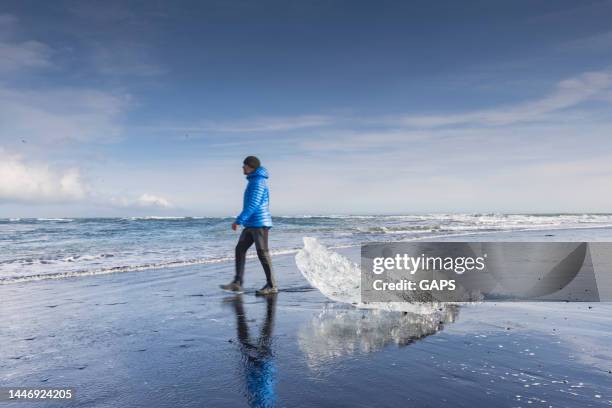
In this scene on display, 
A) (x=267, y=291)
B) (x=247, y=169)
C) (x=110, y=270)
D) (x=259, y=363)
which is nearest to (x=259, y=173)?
(x=247, y=169)

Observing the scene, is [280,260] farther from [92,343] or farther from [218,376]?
[218,376]

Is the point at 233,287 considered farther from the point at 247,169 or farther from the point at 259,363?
the point at 259,363

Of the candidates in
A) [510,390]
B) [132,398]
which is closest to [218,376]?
[132,398]

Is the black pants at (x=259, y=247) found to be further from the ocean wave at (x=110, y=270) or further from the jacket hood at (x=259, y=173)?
the ocean wave at (x=110, y=270)

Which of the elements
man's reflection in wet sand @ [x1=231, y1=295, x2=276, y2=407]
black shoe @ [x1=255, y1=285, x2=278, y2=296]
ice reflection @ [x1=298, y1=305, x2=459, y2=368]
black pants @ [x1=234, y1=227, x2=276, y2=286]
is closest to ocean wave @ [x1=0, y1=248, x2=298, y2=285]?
black pants @ [x1=234, y1=227, x2=276, y2=286]

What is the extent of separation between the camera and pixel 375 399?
293 centimetres

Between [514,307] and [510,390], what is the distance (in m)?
3.22

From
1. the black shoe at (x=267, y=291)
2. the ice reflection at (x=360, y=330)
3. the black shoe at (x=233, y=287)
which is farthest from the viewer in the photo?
the black shoe at (x=233, y=287)

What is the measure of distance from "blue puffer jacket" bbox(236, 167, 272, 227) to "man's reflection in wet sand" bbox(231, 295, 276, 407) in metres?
1.97

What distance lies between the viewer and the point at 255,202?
7273 mm

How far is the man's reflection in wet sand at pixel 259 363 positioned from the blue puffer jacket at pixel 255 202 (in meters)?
1.97

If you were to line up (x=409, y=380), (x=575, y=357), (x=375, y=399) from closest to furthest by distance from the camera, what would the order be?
(x=375, y=399)
(x=409, y=380)
(x=575, y=357)

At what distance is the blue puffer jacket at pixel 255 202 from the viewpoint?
23.9 feet

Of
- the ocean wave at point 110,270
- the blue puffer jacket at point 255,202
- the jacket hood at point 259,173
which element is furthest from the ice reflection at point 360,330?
the ocean wave at point 110,270
